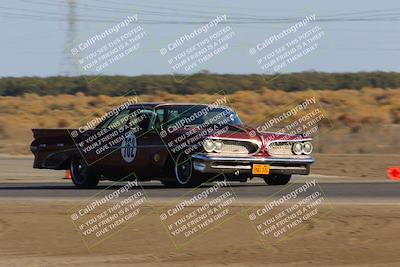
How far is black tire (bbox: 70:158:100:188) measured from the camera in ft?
64.0

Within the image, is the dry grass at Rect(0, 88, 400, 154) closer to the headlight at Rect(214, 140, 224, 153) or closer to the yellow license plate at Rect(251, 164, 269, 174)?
the yellow license plate at Rect(251, 164, 269, 174)

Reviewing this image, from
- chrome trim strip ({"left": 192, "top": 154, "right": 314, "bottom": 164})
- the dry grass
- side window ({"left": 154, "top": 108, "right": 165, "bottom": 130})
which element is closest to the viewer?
chrome trim strip ({"left": 192, "top": 154, "right": 314, "bottom": 164})

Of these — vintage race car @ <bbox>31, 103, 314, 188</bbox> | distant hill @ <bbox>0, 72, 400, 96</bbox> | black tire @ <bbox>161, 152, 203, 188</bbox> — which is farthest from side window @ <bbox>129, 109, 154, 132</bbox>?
distant hill @ <bbox>0, 72, 400, 96</bbox>

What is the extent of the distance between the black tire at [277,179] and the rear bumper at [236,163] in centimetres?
74

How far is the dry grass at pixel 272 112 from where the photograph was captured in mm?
36625

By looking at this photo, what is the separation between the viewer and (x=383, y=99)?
6338cm

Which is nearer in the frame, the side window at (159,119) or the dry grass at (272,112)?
the side window at (159,119)

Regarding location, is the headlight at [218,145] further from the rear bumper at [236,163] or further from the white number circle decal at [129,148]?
the white number circle decal at [129,148]

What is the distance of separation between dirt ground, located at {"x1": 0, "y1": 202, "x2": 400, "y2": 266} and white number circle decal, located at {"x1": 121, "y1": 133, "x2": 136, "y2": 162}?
4.57 meters

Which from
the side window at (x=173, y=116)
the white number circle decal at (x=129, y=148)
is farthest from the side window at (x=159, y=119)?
the white number circle decal at (x=129, y=148)

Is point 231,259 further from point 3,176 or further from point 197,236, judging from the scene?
point 3,176

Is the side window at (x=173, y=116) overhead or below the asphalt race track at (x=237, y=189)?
overhead

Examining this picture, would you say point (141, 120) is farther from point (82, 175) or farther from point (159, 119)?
point (82, 175)

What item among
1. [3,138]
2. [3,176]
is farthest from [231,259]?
[3,138]
